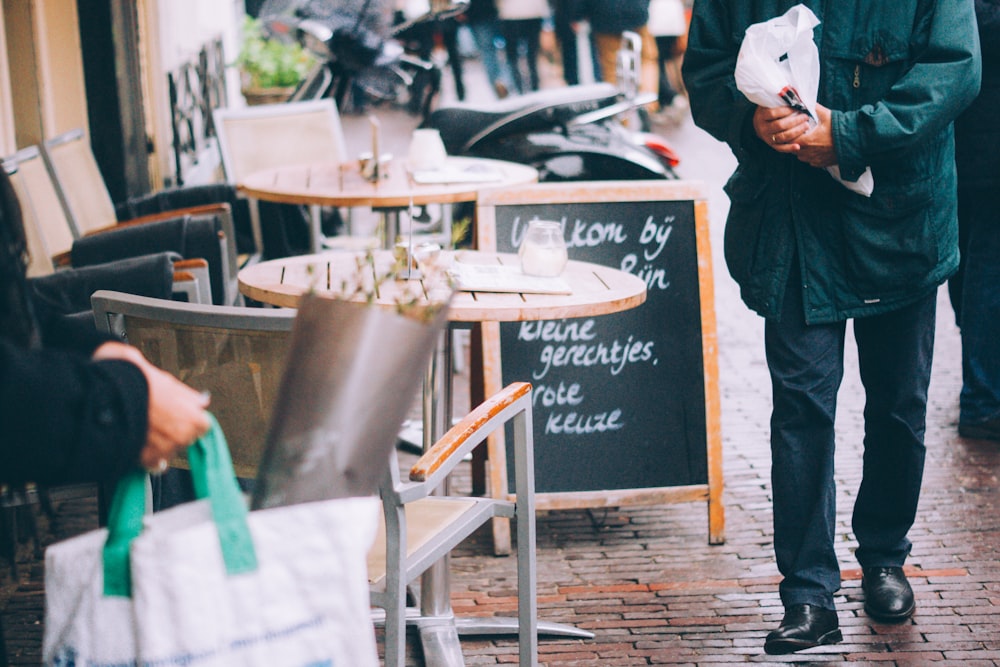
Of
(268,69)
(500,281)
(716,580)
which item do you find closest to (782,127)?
(500,281)

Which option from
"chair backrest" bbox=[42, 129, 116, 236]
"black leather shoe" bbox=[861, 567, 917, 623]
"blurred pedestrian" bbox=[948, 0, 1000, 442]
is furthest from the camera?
"chair backrest" bbox=[42, 129, 116, 236]

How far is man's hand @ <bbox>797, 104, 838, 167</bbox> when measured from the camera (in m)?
3.01

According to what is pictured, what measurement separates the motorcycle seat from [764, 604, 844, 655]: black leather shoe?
3.74 metres

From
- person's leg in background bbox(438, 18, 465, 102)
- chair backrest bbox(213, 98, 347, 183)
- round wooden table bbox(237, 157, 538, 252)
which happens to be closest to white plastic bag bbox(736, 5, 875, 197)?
round wooden table bbox(237, 157, 538, 252)

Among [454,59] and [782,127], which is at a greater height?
[782,127]

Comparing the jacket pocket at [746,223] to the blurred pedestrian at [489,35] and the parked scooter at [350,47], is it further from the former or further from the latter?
the blurred pedestrian at [489,35]

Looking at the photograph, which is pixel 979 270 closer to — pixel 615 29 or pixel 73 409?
pixel 73 409

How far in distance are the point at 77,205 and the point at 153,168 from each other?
6.68ft

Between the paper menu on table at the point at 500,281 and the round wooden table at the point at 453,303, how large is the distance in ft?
0.05

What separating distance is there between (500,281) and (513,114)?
352 centimetres

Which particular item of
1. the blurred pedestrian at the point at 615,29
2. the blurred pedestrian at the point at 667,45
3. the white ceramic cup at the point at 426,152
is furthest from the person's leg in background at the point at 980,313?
the blurred pedestrian at the point at 667,45

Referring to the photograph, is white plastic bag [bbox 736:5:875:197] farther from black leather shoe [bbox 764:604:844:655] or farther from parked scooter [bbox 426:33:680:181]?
parked scooter [bbox 426:33:680:181]

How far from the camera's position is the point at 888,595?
11.4 feet

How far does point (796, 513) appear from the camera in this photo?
329 centimetres
